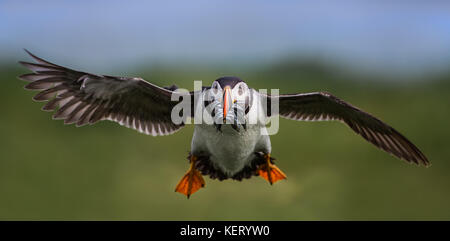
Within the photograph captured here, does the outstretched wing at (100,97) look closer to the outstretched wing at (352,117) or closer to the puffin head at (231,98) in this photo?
the puffin head at (231,98)

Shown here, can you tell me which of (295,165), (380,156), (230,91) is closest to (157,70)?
(295,165)

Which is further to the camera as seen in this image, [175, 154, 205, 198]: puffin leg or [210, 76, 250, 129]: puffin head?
[175, 154, 205, 198]: puffin leg

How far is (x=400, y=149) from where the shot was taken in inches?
268

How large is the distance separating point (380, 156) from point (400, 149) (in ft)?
44.5

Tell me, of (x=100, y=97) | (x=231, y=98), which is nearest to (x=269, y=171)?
(x=231, y=98)

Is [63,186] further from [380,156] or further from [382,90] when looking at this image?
[382,90]

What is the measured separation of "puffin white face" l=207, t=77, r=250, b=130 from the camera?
5.27 meters

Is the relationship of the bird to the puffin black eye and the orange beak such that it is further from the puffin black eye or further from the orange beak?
the orange beak

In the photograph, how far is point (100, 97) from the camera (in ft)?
21.4

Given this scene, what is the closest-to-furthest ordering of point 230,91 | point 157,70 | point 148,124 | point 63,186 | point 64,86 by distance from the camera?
point 230,91 → point 64,86 → point 148,124 → point 63,186 → point 157,70

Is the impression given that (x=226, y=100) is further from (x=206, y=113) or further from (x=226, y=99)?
(x=206, y=113)

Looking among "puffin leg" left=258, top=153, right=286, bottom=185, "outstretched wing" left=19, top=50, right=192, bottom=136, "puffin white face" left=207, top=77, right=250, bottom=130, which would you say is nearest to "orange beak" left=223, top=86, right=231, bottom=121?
"puffin white face" left=207, top=77, right=250, bottom=130

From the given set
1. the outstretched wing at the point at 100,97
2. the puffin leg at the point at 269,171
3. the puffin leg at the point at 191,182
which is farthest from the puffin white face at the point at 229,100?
the puffin leg at the point at 191,182

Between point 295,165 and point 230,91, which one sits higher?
point 295,165
